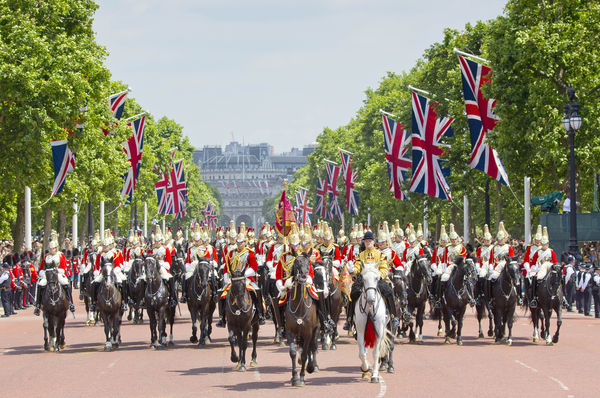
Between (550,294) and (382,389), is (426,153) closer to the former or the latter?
(550,294)

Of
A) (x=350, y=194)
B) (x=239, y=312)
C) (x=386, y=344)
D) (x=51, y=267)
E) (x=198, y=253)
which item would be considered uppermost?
(x=350, y=194)

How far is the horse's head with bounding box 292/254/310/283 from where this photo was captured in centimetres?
1711

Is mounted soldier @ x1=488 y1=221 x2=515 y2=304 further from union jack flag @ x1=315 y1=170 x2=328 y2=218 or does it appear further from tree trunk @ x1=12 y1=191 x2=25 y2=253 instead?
union jack flag @ x1=315 y1=170 x2=328 y2=218

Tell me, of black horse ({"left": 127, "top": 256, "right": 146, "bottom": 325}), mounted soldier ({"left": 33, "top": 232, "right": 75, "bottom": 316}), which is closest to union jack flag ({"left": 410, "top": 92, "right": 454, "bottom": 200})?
black horse ({"left": 127, "top": 256, "right": 146, "bottom": 325})

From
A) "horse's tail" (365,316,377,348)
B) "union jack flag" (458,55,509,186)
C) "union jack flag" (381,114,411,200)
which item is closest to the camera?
"horse's tail" (365,316,377,348)

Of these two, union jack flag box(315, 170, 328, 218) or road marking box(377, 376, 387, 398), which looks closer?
road marking box(377, 376, 387, 398)

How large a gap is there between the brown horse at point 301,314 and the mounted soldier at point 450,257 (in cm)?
745

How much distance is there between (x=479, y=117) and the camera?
4206cm

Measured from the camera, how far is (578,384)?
16391 millimetres

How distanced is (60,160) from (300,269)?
2512 centimetres

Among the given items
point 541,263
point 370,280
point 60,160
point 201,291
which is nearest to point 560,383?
point 370,280

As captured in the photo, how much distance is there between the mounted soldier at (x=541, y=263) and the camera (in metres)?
23.4

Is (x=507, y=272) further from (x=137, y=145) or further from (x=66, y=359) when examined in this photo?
(x=137, y=145)

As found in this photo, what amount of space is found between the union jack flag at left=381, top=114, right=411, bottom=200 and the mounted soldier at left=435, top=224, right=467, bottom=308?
29696 millimetres
